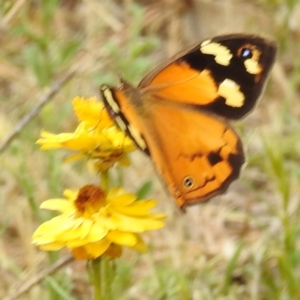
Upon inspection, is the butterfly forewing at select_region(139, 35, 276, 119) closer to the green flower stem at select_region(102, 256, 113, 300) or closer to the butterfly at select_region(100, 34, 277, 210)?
the butterfly at select_region(100, 34, 277, 210)

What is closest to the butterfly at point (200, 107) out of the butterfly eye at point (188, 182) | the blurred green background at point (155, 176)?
the butterfly eye at point (188, 182)

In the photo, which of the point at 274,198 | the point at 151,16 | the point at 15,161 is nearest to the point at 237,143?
the point at 15,161

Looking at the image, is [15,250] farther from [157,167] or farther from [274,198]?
[157,167]

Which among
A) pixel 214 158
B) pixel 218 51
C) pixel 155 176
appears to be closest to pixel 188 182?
pixel 214 158

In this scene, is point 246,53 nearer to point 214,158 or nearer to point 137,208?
point 214,158

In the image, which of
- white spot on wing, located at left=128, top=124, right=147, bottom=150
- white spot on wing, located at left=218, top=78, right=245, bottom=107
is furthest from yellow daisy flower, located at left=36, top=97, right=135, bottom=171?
white spot on wing, located at left=218, top=78, right=245, bottom=107
